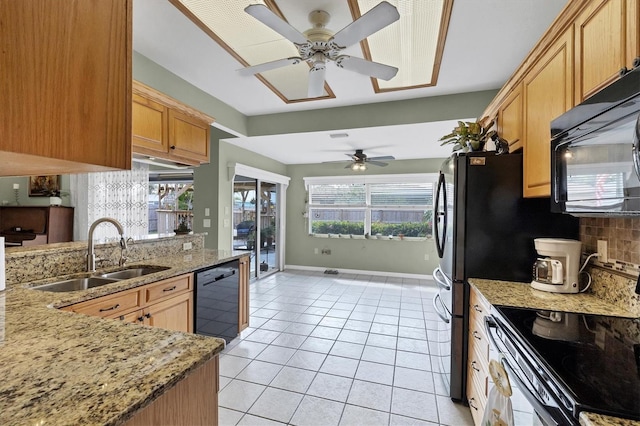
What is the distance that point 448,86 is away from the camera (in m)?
3.09

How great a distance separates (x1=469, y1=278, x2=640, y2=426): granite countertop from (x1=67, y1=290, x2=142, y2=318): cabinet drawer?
2111mm

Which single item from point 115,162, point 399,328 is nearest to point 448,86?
point 399,328

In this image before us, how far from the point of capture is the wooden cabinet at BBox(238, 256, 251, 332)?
9.77 feet

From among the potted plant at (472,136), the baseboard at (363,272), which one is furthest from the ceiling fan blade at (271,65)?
the baseboard at (363,272)

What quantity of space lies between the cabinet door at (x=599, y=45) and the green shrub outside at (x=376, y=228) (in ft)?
14.7

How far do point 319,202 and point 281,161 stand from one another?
1202mm

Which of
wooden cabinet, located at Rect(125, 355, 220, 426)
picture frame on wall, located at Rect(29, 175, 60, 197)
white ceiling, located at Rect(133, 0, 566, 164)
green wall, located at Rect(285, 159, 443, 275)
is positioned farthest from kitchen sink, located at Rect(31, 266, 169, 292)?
green wall, located at Rect(285, 159, 443, 275)

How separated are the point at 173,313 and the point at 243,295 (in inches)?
35.6

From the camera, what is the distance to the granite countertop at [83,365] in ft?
2.00

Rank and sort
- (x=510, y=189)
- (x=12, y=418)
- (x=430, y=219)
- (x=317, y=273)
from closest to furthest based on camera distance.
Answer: (x=12, y=418) → (x=510, y=189) → (x=430, y=219) → (x=317, y=273)

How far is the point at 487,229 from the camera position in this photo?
1.98m

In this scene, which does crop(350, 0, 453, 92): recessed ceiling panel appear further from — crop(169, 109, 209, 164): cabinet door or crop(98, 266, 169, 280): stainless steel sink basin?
crop(98, 266, 169, 280): stainless steel sink basin

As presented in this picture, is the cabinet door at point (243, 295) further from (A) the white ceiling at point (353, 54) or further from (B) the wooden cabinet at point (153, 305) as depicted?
(A) the white ceiling at point (353, 54)

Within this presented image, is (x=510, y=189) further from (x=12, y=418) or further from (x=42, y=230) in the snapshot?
(x=42, y=230)
